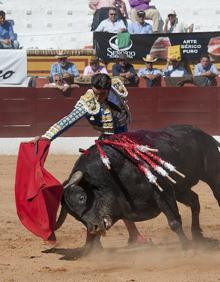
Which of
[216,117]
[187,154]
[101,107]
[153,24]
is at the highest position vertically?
[101,107]

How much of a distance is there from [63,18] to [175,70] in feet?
10.4

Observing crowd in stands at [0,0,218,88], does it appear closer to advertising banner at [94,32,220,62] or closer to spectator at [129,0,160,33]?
spectator at [129,0,160,33]

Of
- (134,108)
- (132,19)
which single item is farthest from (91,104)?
(132,19)

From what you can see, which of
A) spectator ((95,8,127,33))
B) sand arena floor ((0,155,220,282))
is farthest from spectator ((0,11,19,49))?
sand arena floor ((0,155,220,282))

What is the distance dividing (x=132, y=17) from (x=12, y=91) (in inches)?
109

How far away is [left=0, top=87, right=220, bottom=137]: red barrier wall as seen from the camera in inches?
426

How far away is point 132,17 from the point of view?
1246 centimetres

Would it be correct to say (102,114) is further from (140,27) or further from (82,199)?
(140,27)

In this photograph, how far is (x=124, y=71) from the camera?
1080cm

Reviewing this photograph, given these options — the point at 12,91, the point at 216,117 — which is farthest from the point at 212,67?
the point at 12,91

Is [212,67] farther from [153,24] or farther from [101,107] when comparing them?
[101,107]

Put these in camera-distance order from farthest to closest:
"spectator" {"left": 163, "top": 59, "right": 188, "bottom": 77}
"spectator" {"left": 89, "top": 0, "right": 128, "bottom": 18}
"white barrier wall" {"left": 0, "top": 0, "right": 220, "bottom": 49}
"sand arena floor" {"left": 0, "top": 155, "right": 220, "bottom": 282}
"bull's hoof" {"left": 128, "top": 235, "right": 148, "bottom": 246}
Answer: "white barrier wall" {"left": 0, "top": 0, "right": 220, "bottom": 49}, "spectator" {"left": 89, "top": 0, "right": 128, "bottom": 18}, "spectator" {"left": 163, "top": 59, "right": 188, "bottom": 77}, "bull's hoof" {"left": 128, "top": 235, "right": 148, "bottom": 246}, "sand arena floor" {"left": 0, "top": 155, "right": 220, "bottom": 282}

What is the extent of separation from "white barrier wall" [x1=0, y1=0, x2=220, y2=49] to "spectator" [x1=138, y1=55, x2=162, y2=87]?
2.44 m

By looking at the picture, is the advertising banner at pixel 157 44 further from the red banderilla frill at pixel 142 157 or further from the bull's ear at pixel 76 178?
the bull's ear at pixel 76 178
